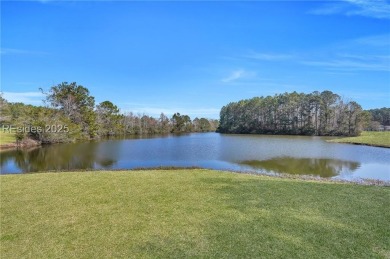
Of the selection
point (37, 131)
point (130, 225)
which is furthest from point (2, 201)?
point (37, 131)

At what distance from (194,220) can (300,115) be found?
76.5 metres

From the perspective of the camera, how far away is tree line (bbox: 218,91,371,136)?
6525 cm

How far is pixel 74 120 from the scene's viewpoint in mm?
52875

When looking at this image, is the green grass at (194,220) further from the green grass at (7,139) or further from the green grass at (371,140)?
the green grass at (371,140)

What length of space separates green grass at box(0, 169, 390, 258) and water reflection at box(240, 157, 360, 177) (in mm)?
7435

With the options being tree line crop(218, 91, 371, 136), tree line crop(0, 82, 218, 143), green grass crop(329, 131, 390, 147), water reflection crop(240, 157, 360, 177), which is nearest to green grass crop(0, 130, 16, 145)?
tree line crop(0, 82, 218, 143)

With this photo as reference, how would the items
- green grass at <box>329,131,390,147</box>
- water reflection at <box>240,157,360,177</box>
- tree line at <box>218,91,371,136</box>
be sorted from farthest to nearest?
tree line at <box>218,91,371,136</box>, green grass at <box>329,131,390,147</box>, water reflection at <box>240,157,360,177</box>

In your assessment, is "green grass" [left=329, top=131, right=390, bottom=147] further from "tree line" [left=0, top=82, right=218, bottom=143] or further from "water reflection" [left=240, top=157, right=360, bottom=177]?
"tree line" [left=0, top=82, right=218, bottom=143]

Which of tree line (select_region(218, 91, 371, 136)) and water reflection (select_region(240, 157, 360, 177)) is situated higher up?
tree line (select_region(218, 91, 371, 136))

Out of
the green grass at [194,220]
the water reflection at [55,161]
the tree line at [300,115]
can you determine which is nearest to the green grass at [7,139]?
the water reflection at [55,161]

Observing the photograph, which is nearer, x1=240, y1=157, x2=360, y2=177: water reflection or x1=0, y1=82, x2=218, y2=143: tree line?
x1=240, y1=157, x2=360, y2=177: water reflection

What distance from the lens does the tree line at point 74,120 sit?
116ft

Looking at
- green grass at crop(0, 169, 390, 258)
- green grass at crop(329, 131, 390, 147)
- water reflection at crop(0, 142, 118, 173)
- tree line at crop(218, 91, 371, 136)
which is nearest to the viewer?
green grass at crop(0, 169, 390, 258)

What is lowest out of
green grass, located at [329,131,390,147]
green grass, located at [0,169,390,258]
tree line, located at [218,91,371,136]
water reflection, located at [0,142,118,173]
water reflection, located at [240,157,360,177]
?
water reflection, located at [0,142,118,173]
